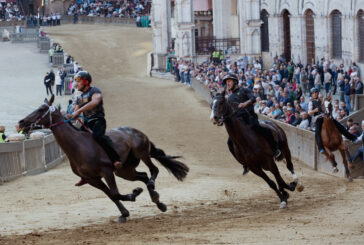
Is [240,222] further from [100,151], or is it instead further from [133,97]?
[133,97]

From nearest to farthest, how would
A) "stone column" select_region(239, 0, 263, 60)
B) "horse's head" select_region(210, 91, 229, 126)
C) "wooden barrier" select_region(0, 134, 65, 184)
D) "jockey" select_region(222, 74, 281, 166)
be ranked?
"horse's head" select_region(210, 91, 229, 126)
"jockey" select_region(222, 74, 281, 166)
"wooden barrier" select_region(0, 134, 65, 184)
"stone column" select_region(239, 0, 263, 60)

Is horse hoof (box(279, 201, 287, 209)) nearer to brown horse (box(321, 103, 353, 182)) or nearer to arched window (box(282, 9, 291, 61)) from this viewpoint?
brown horse (box(321, 103, 353, 182))

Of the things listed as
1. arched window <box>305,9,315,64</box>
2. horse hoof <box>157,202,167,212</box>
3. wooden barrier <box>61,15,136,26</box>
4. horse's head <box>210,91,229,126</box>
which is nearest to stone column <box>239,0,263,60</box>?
arched window <box>305,9,315,64</box>

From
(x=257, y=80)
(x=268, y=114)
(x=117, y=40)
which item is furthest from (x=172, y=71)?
(x=268, y=114)

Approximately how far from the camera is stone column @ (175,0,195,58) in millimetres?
52219

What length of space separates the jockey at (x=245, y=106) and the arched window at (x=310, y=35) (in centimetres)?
2508

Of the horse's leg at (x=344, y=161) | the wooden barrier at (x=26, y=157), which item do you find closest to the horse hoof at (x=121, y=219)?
the wooden barrier at (x=26, y=157)

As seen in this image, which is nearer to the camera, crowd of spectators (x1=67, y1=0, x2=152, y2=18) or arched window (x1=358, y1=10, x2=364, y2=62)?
arched window (x1=358, y1=10, x2=364, y2=62)

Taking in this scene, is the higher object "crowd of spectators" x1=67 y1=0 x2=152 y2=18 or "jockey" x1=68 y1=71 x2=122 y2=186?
"crowd of spectators" x1=67 y1=0 x2=152 y2=18

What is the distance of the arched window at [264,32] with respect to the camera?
49.2 m

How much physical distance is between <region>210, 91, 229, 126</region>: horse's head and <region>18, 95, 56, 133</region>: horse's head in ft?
9.96

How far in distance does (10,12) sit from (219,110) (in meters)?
74.1

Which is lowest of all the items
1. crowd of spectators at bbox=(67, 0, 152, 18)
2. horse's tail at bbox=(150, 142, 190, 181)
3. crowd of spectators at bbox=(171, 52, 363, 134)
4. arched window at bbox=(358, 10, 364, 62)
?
horse's tail at bbox=(150, 142, 190, 181)

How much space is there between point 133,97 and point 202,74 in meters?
4.25
